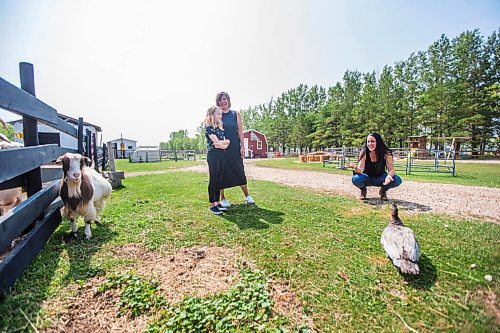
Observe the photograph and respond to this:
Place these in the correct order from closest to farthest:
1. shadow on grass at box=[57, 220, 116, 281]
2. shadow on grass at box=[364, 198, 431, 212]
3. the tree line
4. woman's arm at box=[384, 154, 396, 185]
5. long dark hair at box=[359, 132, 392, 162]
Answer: shadow on grass at box=[57, 220, 116, 281] → shadow on grass at box=[364, 198, 431, 212] → woman's arm at box=[384, 154, 396, 185] → long dark hair at box=[359, 132, 392, 162] → the tree line

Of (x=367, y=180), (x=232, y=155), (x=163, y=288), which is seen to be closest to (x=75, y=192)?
(x=163, y=288)

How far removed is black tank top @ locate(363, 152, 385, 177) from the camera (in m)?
4.99

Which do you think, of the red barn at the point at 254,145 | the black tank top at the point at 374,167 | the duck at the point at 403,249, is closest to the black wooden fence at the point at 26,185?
the duck at the point at 403,249

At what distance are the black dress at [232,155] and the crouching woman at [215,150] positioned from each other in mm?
140

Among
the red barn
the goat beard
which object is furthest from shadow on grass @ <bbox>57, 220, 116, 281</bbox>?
the red barn

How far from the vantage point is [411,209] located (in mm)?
4516

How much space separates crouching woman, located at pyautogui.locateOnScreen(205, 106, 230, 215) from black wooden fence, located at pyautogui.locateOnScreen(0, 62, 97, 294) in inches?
93.1

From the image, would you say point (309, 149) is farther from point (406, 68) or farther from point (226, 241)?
point (226, 241)

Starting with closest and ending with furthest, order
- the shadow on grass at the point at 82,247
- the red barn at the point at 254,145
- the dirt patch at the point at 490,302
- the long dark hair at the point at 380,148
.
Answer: the dirt patch at the point at 490,302, the shadow on grass at the point at 82,247, the long dark hair at the point at 380,148, the red barn at the point at 254,145

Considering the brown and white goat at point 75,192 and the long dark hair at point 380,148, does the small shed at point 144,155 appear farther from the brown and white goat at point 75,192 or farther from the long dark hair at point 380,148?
the long dark hair at point 380,148

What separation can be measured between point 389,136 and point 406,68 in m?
11.5

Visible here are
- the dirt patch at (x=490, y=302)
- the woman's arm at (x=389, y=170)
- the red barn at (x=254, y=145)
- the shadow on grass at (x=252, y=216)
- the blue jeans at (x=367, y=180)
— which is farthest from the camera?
the red barn at (x=254, y=145)

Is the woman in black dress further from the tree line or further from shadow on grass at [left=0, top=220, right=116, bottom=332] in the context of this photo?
the tree line

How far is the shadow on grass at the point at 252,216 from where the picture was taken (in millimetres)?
3656
